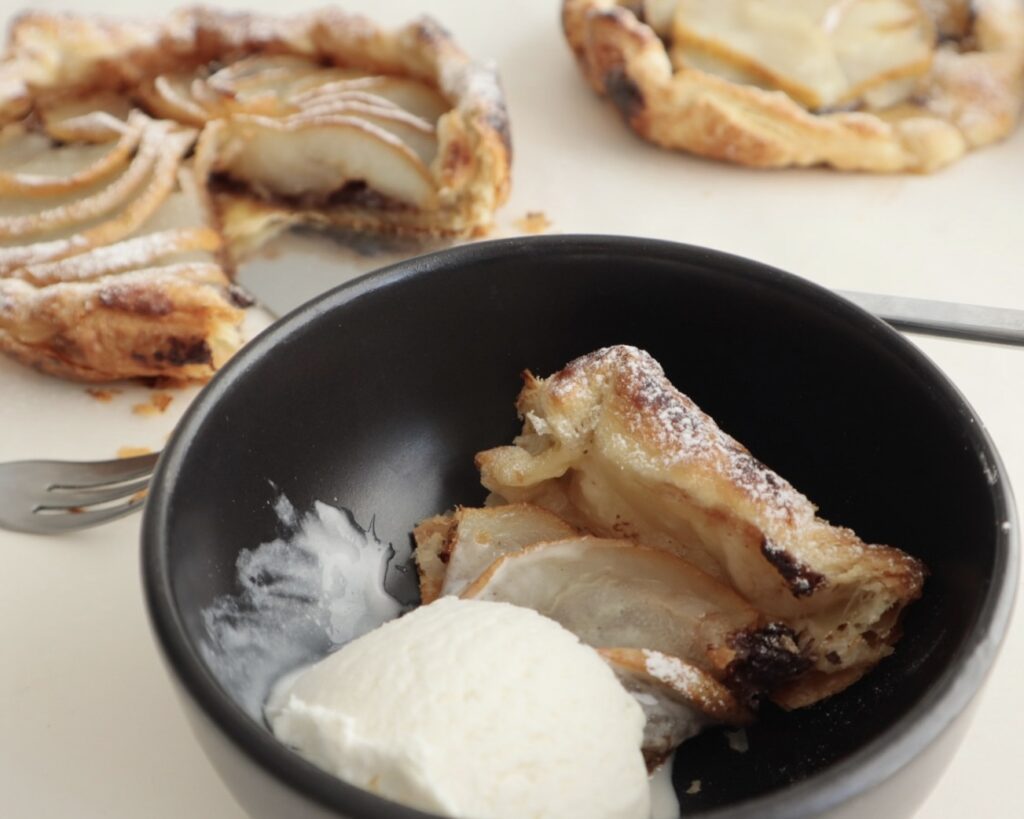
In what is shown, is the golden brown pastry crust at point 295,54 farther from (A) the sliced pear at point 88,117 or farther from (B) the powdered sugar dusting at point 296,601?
(B) the powdered sugar dusting at point 296,601

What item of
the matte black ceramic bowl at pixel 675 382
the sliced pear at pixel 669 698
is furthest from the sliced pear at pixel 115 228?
the sliced pear at pixel 669 698

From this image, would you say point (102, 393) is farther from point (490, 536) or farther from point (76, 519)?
point (490, 536)

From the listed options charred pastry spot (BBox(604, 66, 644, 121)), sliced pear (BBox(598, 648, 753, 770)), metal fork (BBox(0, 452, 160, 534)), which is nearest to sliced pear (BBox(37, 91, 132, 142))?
metal fork (BBox(0, 452, 160, 534))

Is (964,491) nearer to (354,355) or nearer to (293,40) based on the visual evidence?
(354,355)

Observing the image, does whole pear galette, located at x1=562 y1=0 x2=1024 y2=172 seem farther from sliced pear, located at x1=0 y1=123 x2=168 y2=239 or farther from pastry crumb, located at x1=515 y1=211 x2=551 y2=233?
sliced pear, located at x1=0 y1=123 x2=168 y2=239

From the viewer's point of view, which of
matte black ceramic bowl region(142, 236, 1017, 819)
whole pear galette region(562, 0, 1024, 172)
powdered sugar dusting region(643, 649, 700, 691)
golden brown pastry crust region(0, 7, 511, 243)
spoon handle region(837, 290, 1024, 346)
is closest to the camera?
matte black ceramic bowl region(142, 236, 1017, 819)

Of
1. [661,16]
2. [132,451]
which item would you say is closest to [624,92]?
[661,16]
